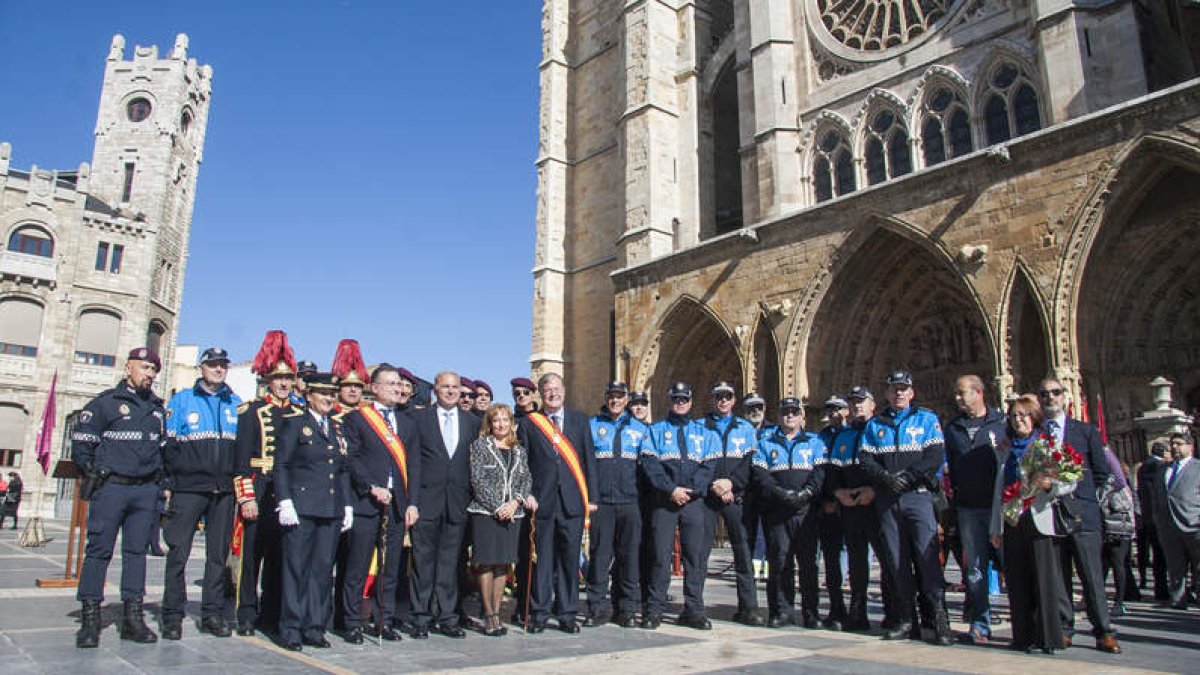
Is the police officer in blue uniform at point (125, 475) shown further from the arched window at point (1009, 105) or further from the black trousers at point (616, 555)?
the arched window at point (1009, 105)

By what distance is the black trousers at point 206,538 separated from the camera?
4.99m

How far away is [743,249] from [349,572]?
11.0m

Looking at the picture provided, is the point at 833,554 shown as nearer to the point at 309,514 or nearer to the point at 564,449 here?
the point at 564,449

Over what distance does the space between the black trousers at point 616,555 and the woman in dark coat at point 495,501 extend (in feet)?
2.39

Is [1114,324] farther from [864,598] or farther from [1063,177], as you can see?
[864,598]

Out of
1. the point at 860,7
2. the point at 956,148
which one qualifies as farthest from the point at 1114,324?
the point at 860,7

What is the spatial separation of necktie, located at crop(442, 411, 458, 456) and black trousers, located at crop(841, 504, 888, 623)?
2768mm

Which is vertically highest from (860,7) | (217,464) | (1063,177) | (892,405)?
(860,7)

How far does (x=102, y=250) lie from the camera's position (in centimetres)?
3144

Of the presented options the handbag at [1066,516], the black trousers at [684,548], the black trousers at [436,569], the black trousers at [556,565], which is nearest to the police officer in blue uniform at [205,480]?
the black trousers at [436,569]

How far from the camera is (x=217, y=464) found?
5.21 metres

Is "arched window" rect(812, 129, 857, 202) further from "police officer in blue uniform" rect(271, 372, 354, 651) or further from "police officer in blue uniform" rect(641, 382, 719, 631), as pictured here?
"police officer in blue uniform" rect(271, 372, 354, 651)

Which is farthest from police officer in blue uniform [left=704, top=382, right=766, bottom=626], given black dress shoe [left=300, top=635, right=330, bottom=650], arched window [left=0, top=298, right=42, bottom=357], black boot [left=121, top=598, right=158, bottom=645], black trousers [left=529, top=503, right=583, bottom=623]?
arched window [left=0, top=298, right=42, bottom=357]

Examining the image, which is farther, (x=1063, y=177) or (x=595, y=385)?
(x=595, y=385)
